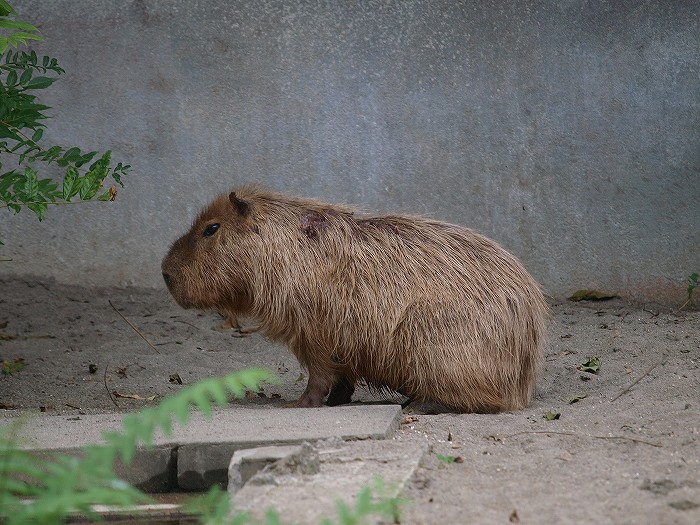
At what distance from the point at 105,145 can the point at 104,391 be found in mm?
2168

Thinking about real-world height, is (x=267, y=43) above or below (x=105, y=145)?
above

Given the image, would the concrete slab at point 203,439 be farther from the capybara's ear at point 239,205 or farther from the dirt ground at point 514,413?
the capybara's ear at point 239,205

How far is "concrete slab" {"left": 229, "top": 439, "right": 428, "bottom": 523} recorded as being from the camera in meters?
2.84

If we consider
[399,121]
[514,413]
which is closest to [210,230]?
[514,413]

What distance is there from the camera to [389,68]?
698cm

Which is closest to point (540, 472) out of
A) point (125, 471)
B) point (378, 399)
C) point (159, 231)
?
point (125, 471)

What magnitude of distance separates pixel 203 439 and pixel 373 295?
3.88ft

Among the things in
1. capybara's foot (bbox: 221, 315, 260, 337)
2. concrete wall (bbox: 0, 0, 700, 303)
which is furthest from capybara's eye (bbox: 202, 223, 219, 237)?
concrete wall (bbox: 0, 0, 700, 303)

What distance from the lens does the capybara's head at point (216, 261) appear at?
16.1 ft

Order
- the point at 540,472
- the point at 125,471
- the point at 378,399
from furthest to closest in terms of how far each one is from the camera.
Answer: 1. the point at 378,399
2. the point at 125,471
3. the point at 540,472

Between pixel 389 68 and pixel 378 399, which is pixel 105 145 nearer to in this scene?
pixel 389 68

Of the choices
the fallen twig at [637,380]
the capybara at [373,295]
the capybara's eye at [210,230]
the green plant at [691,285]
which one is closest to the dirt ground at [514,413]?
the fallen twig at [637,380]

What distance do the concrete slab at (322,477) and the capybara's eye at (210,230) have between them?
1.67 m

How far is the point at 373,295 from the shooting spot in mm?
4676
